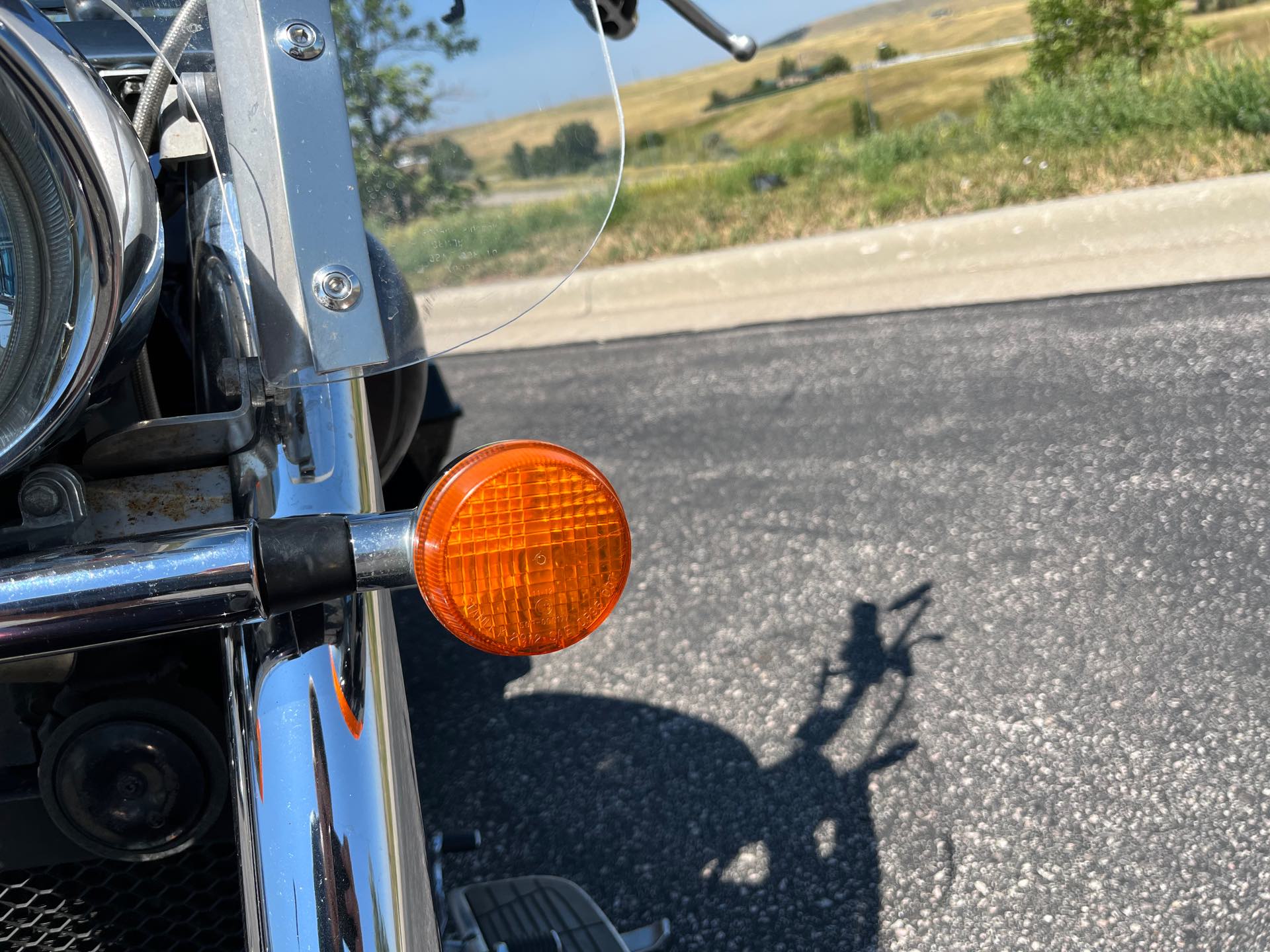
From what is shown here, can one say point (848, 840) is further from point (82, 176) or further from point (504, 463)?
point (82, 176)

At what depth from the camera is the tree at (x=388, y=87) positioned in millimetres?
1223

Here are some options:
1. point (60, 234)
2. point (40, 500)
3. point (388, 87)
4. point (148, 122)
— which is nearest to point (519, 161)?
point (388, 87)

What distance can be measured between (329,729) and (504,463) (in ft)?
1.19

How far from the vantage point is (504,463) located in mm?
1062

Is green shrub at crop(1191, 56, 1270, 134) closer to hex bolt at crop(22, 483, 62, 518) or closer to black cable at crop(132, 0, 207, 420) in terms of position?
black cable at crop(132, 0, 207, 420)

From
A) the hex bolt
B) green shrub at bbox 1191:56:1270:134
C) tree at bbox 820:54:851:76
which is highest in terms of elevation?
tree at bbox 820:54:851:76

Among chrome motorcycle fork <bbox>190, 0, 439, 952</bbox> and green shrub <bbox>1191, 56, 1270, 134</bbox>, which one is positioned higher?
green shrub <bbox>1191, 56, 1270, 134</bbox>

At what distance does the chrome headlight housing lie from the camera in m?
0.95

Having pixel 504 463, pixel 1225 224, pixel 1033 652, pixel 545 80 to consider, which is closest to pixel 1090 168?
pixel 1225 224

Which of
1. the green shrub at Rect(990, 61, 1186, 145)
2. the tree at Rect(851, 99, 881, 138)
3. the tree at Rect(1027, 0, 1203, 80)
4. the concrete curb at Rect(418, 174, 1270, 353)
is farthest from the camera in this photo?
the tree at Rect(851, 99, 881, 138)

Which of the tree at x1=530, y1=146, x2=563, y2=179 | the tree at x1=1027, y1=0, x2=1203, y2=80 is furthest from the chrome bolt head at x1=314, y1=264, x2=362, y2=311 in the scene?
the tree at x1=1027, y1=0, x2=1203, y2=80

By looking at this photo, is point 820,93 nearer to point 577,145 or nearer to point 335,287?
point 577,145

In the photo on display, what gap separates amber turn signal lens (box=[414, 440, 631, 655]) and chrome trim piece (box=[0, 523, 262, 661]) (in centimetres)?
16

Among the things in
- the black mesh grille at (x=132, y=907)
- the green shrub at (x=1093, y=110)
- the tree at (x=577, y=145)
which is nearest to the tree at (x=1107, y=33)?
the green shrub at (x=1093, y=110)
